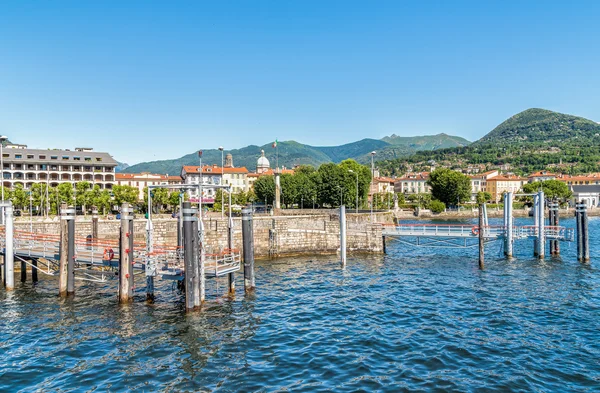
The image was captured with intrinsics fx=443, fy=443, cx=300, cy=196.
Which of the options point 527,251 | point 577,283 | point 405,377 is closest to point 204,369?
point 405,377

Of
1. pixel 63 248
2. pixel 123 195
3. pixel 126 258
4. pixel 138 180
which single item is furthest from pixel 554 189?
pixel 63 248

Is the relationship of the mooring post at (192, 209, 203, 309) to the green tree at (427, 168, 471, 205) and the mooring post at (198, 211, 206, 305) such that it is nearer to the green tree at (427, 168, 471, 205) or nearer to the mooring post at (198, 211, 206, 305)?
the mooring post at (198, 211, 206, 305)

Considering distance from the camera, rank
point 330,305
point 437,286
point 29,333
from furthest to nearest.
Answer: point 437,286 < point 330,305 < point 29,333

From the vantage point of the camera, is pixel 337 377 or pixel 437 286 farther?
pixel 437 286

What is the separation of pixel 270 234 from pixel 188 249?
2271 cm

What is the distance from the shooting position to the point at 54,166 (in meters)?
106

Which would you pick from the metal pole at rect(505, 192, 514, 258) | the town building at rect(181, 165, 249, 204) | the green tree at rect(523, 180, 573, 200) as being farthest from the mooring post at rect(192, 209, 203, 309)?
the green tree at rect(523, 180, 573, 200)

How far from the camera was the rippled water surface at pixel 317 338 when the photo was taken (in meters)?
14.8

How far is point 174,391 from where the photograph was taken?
46.0ft

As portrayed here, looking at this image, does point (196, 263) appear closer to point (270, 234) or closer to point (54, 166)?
point (270, 234)

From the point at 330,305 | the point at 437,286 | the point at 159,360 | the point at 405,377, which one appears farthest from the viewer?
the point at 437,286

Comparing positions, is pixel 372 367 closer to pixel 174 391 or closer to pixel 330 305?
pixel 174 391

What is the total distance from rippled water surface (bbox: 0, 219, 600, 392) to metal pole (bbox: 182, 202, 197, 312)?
3.69 ft

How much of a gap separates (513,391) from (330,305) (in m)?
11.5
